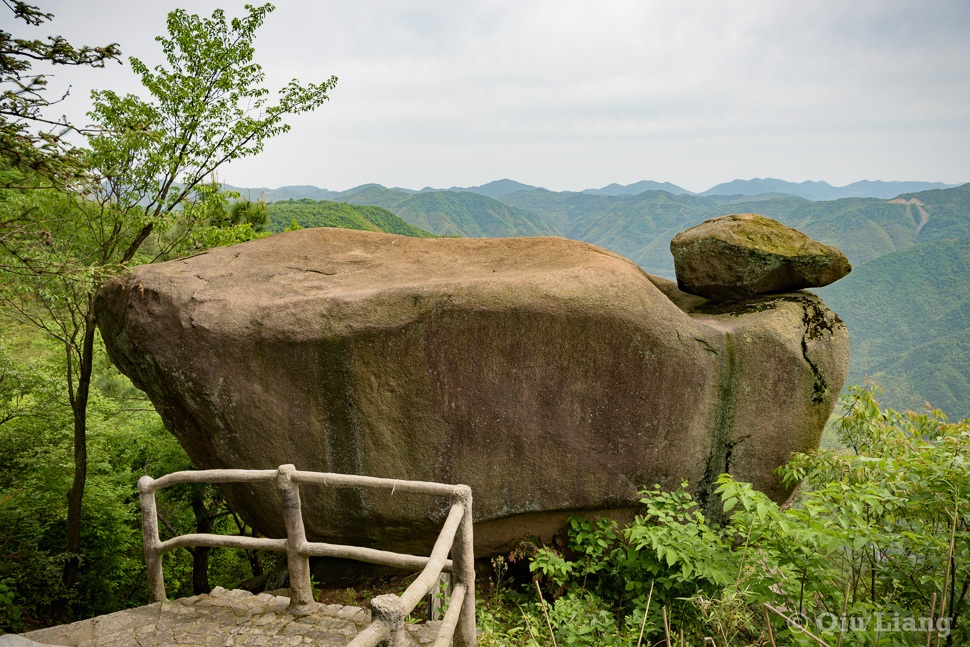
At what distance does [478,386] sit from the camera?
565cm

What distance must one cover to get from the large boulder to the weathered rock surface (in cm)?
65

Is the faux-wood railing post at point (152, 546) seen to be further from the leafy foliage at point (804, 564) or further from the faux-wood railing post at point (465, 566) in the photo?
the leafy foliage at point (804, 564)

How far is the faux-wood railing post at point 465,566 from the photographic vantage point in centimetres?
350

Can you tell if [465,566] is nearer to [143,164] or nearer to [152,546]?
[152,546]

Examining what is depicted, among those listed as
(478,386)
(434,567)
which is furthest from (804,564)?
(478,386)

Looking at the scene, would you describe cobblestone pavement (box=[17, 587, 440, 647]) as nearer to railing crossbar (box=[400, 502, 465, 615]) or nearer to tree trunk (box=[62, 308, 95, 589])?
railing crossbar (box=[400, 502, 465, 615])

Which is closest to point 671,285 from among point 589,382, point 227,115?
point 589,382

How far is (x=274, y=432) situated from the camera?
18.9 ft

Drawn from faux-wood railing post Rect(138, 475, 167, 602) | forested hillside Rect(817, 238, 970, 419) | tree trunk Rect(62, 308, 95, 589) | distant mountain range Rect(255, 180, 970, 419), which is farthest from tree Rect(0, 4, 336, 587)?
forested hillside Rect(817, 238, 970, 419)

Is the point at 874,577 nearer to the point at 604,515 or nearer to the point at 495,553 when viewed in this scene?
the point at 604,515

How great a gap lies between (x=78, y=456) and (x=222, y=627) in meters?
5.80

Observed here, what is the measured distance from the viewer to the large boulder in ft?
18.4

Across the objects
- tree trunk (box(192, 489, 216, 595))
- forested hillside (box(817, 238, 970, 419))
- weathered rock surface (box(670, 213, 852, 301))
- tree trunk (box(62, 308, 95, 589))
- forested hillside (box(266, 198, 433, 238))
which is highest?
forested hillside (box(266, 198, 433, 238))

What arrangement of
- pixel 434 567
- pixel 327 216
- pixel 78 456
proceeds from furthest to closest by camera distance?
pixel 327 216 → pixel 78 456 → pixel 434 567
